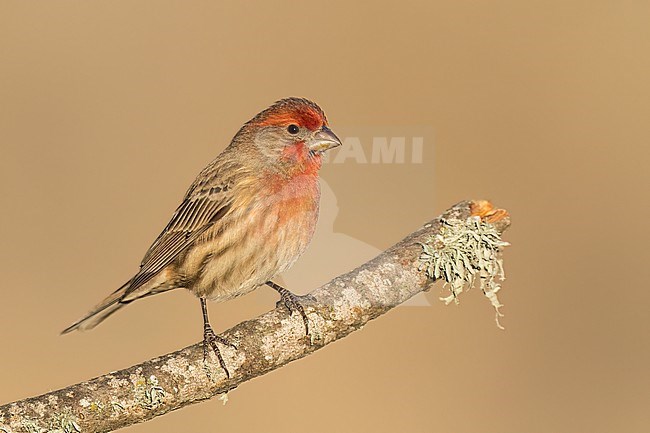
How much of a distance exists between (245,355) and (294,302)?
1.14 feet

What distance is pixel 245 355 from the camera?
3529 mm

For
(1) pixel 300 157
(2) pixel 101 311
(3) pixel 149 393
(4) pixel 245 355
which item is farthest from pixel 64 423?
(1) pixel 300 157

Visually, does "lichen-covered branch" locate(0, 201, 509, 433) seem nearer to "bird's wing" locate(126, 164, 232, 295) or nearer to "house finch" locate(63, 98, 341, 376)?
"house finch" locate(63, 98, 341, 376)

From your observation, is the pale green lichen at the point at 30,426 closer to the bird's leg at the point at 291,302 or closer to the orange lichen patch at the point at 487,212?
the bird's leg at the point at 291,302

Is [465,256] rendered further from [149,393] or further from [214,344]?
[149,393]

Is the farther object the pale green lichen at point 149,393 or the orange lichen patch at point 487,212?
the orange lichen patch at point 487,212

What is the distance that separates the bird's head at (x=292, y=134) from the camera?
3.95m

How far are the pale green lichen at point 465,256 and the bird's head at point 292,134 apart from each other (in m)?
0.64

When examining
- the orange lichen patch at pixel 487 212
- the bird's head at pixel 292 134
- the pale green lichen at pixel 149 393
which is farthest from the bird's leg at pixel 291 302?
the orange lichen patch at pixel 487 212

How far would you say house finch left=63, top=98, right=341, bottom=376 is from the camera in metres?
3.89

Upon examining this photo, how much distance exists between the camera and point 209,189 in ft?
13.3

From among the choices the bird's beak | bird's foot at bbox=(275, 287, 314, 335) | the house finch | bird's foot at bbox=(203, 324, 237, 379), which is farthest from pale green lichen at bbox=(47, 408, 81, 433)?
the bird's beak

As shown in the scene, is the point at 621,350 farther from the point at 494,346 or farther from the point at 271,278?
the point at 271,278

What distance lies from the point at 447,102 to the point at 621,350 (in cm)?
274
